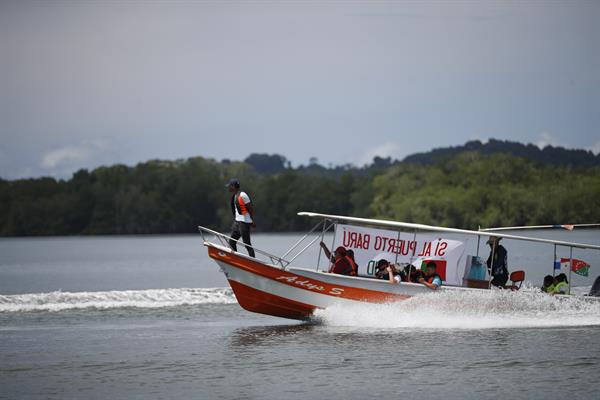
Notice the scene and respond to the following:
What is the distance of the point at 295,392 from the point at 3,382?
5.34 metres

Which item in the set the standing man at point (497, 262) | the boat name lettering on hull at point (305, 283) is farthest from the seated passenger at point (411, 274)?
the standing man at point (497, 262)

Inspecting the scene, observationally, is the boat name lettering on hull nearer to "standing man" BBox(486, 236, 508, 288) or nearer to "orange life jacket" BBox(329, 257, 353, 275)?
"orange life jacket" BBox(329, 257, 353, 275)

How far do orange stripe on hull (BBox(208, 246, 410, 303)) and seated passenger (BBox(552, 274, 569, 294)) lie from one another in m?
3.65

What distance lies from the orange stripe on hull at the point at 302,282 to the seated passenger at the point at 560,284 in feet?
12.0

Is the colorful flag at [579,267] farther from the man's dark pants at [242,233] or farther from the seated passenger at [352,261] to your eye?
the man's dark pants at [242,233]

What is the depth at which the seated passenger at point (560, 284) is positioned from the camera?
2278cm

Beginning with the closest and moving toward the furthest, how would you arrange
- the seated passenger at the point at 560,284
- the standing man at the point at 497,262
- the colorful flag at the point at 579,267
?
the standing man at the point at 497,262, the colorful flag at the point at 579,267, the seated passenger at the point at 560,284

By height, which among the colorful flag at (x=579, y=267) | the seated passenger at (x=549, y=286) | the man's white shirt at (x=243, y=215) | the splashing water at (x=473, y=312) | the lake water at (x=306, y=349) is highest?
the man's white shirt at (x=243, y=215)

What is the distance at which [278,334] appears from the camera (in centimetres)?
2234

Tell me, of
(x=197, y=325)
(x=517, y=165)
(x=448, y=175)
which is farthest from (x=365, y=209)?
(x=197, y=325)

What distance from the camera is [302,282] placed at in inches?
878

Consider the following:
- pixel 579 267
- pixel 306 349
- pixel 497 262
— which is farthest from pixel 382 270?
pixel 579 267

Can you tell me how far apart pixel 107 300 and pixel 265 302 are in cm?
819

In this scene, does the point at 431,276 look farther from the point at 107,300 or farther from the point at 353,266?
the point at 107,300
